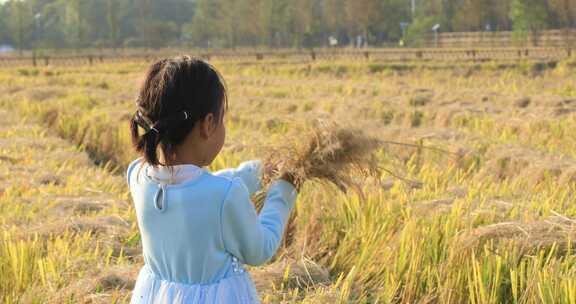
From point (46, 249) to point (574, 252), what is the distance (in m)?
1.95

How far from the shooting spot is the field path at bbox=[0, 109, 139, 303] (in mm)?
2568

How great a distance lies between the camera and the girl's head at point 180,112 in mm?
1533

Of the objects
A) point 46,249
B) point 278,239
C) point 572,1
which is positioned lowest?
point 46,249

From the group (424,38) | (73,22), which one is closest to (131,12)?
(73,22)

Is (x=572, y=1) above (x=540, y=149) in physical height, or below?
above

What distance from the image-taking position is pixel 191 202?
1594 mm

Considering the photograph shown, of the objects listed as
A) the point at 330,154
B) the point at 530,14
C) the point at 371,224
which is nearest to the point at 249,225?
the point at 330,154

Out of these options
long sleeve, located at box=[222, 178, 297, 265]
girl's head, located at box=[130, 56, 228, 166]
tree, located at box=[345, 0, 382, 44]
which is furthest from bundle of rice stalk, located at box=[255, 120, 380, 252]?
tree, located at box=[345, 0, 382, 44]

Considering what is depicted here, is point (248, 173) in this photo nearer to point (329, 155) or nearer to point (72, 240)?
point (329, 155)

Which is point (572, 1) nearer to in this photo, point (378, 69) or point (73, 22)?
point (378, 69)

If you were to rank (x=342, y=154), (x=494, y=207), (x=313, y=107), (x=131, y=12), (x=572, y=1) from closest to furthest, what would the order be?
(x=342, y=154) → (x=494, y=207) → (x=313, y=107) → (x=572, y=1) → (x=131, y=12)

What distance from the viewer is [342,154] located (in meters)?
2.28

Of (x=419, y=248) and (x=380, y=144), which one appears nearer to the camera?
(x=380, y=144)

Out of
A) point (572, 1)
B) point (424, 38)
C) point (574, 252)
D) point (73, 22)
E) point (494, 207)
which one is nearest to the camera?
point (574, 252)
